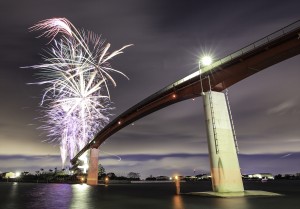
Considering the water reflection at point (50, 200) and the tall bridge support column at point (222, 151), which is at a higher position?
the tall bridge support column at point (222, 151)

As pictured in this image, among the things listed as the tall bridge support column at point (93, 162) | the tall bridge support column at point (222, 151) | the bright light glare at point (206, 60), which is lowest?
the tall bridge support column at point (222, 151)

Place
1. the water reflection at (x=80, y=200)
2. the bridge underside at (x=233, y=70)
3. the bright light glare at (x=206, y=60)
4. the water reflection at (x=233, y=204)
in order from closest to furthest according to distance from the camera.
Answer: the water reflection at (x=233, y=204), the water reflection at (x=80, y=200), the bridge underside at (x=233, y=70), the bright light glare at (x=206, y=60)

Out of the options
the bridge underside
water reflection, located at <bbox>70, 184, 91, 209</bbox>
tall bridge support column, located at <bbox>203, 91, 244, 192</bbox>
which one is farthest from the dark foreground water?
the bridge underside

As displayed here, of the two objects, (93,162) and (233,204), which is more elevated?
(93,162)

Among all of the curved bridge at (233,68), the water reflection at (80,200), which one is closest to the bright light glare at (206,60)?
the curved bridge at (233,68)

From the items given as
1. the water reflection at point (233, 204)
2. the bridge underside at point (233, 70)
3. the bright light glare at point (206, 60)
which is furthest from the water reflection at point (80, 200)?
the bright light glare at point (206, 60)

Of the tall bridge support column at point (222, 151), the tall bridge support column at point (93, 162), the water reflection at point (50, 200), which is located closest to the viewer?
the water reflection at point (50, 200)

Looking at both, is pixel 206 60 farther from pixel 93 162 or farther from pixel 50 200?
pixel 93 162

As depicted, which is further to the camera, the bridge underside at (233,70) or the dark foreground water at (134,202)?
the bridge underside at (233,70)

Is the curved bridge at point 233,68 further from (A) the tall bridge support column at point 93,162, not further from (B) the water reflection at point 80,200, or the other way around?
(A) the tall bridge support column at point 93,162

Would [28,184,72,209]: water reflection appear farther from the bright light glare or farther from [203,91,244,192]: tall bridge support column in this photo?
the bright light glare

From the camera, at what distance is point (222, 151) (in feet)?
110

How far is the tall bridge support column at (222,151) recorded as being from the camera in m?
33.1

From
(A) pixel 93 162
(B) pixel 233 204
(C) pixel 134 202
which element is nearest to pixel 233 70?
(B) pixel 233 204
